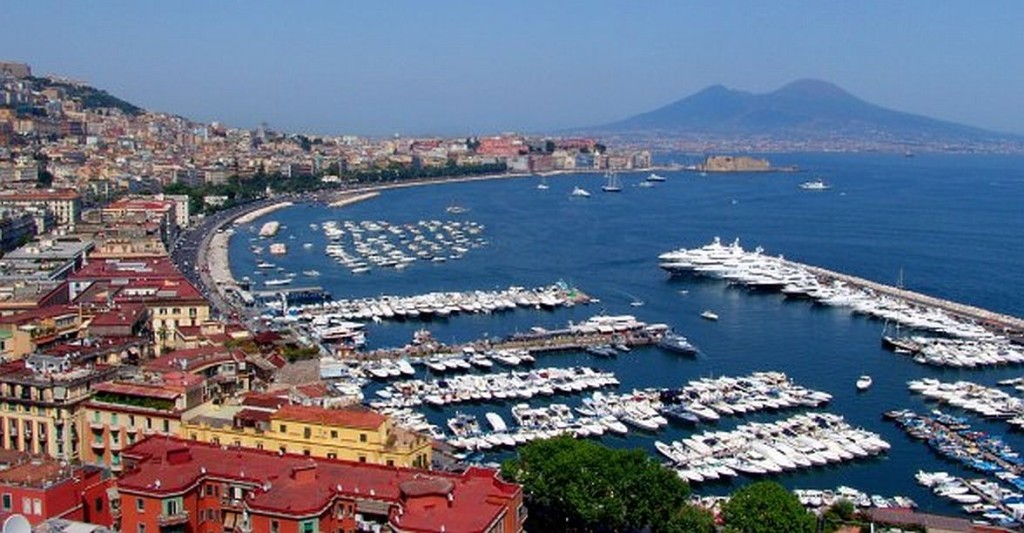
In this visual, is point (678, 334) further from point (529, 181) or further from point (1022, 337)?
point (529, 181)

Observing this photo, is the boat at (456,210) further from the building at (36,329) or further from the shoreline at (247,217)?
the building at (36,329)

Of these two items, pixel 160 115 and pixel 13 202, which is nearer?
pixel 13 202

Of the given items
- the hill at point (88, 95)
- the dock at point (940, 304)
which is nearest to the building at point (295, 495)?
the dock at point (940, 304)

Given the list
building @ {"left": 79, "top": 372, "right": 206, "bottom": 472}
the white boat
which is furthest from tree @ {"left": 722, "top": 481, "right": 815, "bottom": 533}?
the white boat

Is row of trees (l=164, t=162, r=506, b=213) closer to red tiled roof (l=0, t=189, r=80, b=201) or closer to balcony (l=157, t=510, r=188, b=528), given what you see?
red tiled roof (l=0, t=189, r=80, b=201)

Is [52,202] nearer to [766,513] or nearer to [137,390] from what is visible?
[137,390]

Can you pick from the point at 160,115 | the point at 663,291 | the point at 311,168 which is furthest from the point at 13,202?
the point at 160,115

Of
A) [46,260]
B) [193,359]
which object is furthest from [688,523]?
[46,260]

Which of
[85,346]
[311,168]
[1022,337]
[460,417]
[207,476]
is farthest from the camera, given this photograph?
[311,168]
